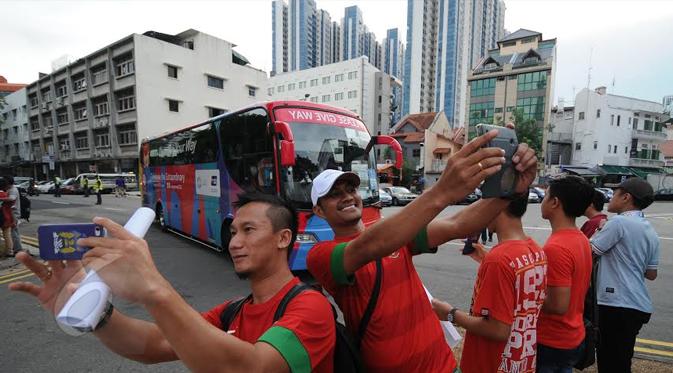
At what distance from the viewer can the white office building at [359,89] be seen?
181 feet

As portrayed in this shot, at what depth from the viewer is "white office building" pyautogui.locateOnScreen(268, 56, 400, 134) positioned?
2167 inches

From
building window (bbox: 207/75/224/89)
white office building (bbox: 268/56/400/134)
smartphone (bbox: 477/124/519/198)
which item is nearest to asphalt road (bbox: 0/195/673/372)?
smartphone (bbox: 477/124/519/198)

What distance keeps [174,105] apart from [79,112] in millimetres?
13688

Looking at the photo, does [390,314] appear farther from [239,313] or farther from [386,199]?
[386,199]

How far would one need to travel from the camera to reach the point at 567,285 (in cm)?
200

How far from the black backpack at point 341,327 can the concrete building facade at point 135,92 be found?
98.8 ft

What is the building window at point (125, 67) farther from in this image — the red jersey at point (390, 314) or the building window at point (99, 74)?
the red jersey at point (390, 314)

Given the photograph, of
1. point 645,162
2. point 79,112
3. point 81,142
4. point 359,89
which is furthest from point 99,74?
point 645,162

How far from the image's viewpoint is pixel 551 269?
2.04 meters

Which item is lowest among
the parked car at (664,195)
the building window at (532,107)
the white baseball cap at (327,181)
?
→ the parked car at (664,195)

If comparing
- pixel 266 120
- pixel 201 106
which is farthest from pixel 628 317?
pixel 201 106

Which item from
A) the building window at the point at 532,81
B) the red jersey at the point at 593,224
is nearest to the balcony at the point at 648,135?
the building window at the point at 532,81

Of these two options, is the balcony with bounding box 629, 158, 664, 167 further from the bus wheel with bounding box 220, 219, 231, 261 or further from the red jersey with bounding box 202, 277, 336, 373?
the red jersey with bounding box 202, 277, 336, 373

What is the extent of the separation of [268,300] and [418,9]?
9743 centimetres
